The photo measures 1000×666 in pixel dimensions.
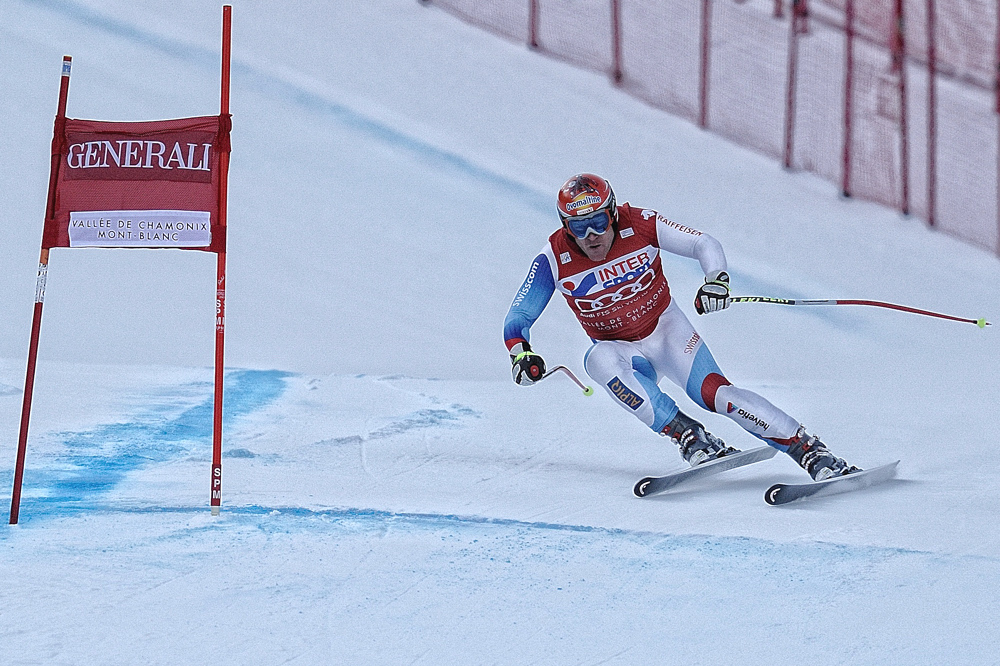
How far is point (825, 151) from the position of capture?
9828 mm

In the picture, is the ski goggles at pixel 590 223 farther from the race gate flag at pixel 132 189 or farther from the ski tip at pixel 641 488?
the race gate flag at pixel 132 189

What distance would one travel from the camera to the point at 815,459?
4.70 metres

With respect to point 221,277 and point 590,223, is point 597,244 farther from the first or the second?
point 221,277

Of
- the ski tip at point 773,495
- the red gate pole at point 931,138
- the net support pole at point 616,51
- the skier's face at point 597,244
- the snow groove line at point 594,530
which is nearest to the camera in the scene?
the snow groove line at point 594,530

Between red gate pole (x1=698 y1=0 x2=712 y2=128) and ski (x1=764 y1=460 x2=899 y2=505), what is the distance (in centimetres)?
614

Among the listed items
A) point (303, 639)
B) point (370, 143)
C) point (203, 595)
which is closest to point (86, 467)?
point (203, 595)

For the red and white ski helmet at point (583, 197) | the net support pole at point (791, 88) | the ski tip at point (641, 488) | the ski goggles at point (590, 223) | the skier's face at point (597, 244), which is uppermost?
the net support pole at point (791, 88)

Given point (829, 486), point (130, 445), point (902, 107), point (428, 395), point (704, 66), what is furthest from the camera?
point (704, 66)

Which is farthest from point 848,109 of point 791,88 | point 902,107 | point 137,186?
point 137,186

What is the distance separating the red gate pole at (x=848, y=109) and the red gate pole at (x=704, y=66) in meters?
1.28

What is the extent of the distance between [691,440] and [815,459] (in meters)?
0.48

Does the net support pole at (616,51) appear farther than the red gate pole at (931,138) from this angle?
Yes

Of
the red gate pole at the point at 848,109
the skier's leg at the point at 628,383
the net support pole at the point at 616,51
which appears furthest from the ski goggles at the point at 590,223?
the net support pole at the point at 616,51

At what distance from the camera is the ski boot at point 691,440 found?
4.91 metres
